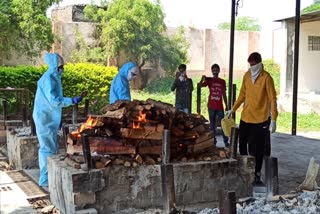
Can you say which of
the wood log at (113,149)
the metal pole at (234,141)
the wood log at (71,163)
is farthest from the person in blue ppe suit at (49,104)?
the metal pole at (234,141)

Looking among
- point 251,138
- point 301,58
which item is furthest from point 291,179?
point 301,58

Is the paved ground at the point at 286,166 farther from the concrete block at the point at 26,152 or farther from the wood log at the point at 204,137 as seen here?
the wood log at the point at 204,137

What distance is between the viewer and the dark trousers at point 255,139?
5.86 meters

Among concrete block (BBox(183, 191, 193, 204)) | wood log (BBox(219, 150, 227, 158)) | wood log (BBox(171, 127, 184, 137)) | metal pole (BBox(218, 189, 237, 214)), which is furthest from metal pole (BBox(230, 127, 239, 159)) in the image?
metal pole (BBox(218, 189, 237, 214))

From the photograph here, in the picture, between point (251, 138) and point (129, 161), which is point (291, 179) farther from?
point (129, 161)

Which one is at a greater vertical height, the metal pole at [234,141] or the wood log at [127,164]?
the metal pole at [234,141]

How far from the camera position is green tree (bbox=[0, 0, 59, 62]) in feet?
50.1

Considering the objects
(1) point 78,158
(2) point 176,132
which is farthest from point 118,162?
(2) point 176,132

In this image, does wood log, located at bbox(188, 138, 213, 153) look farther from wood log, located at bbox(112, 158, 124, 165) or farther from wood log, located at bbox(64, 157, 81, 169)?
wood log, located at bbox(64, 157, 81, 169)

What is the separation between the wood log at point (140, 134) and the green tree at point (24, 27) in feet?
36.8

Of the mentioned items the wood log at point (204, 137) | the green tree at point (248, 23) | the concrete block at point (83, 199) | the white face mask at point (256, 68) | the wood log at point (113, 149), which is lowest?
the concrete block at point (83, 199)

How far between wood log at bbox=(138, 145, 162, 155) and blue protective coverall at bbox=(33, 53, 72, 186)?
1.16 m

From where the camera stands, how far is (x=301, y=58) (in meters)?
16.4

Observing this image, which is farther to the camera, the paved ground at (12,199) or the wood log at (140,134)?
the paved ground at (12,199)
